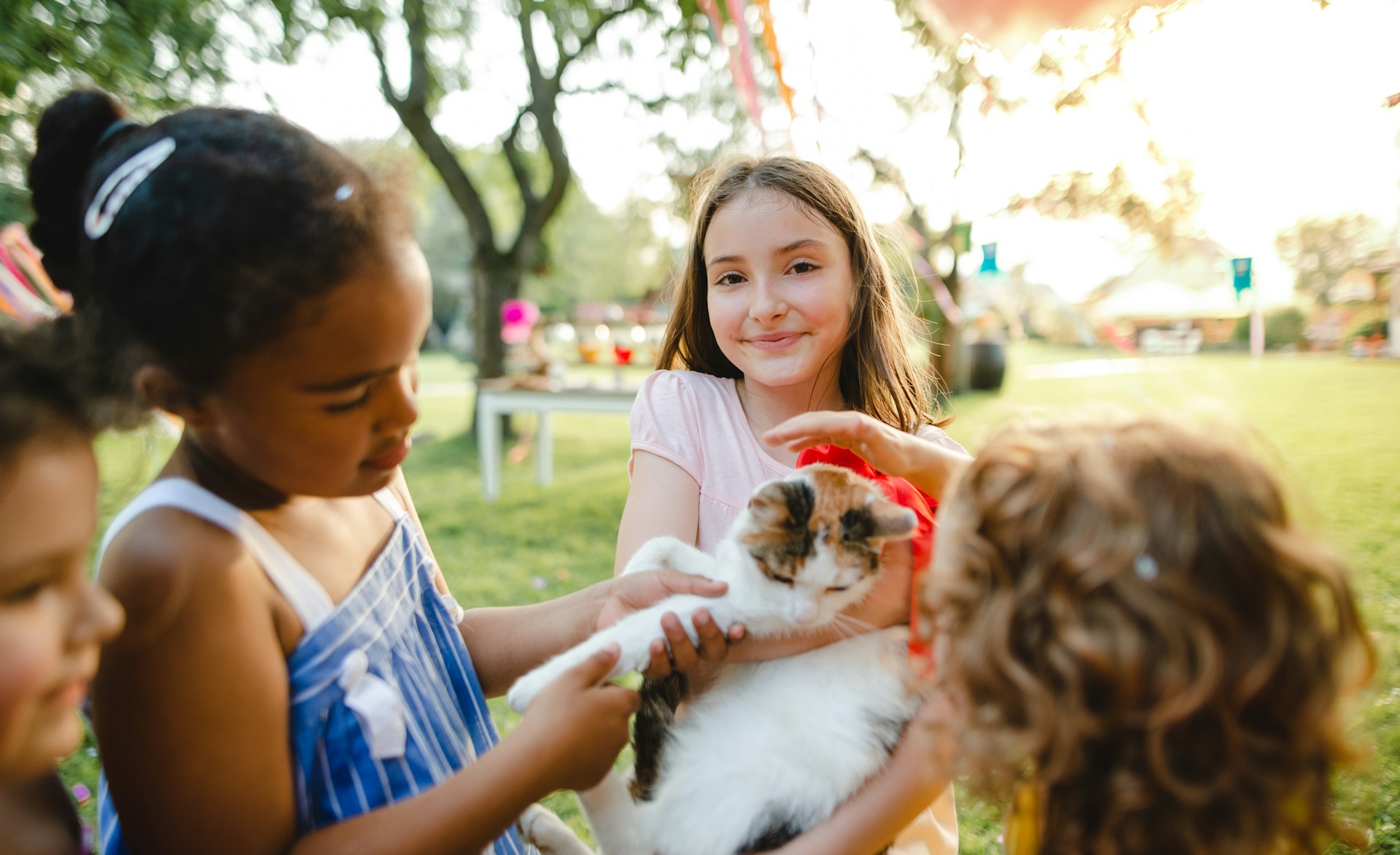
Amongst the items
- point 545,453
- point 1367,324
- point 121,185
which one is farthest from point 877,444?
point 1367,324

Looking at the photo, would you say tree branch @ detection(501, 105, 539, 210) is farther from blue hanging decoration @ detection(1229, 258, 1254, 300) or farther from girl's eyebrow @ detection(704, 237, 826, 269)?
girl's eyebrow @ detection(704, 237, 826, 269)

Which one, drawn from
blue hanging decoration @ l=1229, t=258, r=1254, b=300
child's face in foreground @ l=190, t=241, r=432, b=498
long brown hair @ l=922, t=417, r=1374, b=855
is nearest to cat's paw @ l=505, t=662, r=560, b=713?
child's face in foreground @ l=190, t=241, r=432, b=498

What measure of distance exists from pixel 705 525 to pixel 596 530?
4.14 m

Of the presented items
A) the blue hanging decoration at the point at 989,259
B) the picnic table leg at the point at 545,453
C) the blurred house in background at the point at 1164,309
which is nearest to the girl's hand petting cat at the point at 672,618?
the blue hanging decoration at the point at 989,259

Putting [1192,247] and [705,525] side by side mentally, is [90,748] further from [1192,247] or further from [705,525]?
[1192,247]

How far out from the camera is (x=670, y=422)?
183cm

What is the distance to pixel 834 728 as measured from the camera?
130 centimetres

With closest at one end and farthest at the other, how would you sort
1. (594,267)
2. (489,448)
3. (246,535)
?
1. (246,535)
2. (489,448)
3. (594,267)

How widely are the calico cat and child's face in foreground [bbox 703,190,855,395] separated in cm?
33

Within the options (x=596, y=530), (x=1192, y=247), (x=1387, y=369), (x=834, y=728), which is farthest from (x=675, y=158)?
(x=1387, y=369)

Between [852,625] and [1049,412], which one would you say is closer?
[1049,412]

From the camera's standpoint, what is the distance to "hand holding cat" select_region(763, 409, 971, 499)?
1.26 meters

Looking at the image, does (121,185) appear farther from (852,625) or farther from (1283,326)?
(1283,326)

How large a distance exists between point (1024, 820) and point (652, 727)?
698 millimetres
